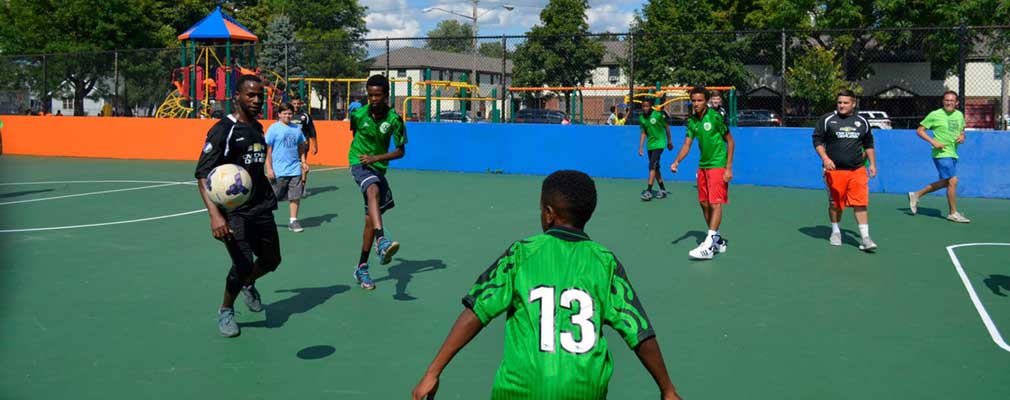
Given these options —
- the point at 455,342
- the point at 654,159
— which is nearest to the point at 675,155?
the point at 654,159

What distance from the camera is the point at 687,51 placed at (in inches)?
1558

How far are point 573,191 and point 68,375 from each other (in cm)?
386

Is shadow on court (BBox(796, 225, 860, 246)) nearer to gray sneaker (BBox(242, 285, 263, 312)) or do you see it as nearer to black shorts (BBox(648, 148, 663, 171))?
black shorts (BBox(648, 148, 663, 171))

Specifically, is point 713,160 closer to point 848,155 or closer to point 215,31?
point 848,155

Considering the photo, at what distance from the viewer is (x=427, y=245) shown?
32.7ft

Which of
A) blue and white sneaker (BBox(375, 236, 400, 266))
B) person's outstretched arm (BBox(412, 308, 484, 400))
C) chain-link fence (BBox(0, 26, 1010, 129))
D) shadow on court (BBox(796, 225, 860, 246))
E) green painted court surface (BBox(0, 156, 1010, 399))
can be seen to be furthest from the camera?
chain-link fence (BBox(0, 26, 1010, 129))

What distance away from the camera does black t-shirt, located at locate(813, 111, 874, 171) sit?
977 centimetres

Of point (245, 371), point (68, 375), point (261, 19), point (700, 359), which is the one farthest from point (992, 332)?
point (261, 19)

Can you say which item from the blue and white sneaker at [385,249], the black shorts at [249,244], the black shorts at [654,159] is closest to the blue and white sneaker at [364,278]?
the blue and white sneaker at [385,249]

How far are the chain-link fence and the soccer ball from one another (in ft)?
42.1

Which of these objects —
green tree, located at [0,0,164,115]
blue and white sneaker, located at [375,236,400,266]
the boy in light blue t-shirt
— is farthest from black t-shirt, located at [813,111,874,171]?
green tree, located at [0,0,164,115]

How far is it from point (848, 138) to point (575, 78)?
24.7 m

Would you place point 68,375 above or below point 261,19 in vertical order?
below

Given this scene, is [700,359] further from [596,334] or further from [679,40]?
[679,40]
